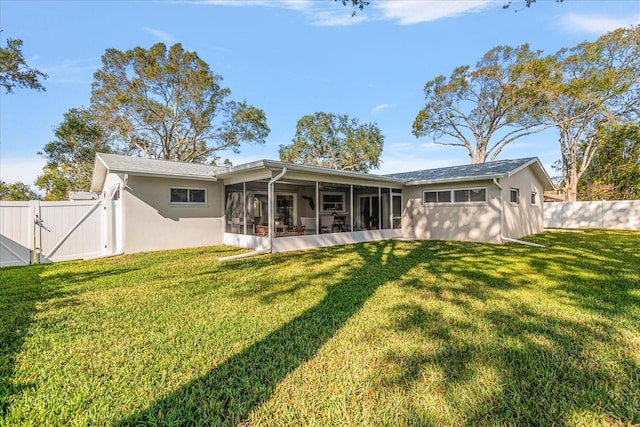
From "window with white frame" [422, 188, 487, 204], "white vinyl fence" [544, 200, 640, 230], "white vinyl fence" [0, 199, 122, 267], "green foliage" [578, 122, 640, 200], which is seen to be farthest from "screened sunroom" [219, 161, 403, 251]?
"green foliage" [578, 122, 640, 200]

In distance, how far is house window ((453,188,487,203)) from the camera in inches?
431

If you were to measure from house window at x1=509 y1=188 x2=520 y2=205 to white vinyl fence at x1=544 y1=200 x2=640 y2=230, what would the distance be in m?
10.3

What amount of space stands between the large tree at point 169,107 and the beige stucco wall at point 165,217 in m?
14.1

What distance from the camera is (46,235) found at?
786cm

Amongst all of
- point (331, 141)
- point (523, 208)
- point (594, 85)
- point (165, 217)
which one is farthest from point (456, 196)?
point (331, 141)

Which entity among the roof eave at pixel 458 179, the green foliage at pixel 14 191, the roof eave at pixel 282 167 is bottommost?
the roof eave at pixel 458 179

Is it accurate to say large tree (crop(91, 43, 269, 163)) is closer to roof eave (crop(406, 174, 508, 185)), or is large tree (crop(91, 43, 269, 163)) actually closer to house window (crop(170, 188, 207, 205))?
house window (crop(170, 188, 207, 205))

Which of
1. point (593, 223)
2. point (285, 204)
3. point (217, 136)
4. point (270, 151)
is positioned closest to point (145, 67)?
point (217, 136)

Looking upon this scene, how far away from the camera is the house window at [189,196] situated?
9.90 metres

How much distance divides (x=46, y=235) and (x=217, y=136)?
57.1 feet

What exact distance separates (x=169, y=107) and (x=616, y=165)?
35.4m

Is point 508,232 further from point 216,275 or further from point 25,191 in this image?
point 25,191

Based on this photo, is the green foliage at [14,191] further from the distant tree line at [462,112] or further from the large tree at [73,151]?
the distant tree line at [462,112]

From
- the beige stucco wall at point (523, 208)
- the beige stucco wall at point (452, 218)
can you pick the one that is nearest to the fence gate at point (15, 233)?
the beige stucco wall at point (452, 218)
